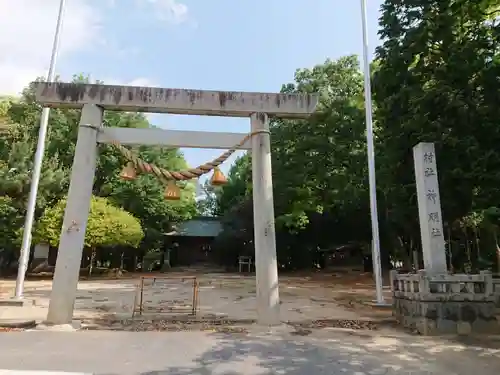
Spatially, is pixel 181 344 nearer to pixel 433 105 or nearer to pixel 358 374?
pixel 358 374

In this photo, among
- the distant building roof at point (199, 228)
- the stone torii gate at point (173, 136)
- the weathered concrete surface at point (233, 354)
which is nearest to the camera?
the weathered concrete surface at point (233, 354)

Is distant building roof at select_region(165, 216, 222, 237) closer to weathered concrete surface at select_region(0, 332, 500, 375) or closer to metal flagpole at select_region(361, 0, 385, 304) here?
metal flagpole at select_region(361, 0, 385, 304)

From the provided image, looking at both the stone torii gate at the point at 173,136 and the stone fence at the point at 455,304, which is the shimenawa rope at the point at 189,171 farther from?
the stone fence at the point at 455,304

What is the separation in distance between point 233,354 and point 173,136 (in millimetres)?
4191

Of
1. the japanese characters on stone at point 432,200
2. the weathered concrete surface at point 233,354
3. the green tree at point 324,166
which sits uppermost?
the green tree at point 324,166

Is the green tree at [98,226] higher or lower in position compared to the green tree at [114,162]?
lower

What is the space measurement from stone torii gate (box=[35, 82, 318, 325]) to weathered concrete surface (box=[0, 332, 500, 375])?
3.76ft

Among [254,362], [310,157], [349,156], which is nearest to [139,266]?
[310,157]

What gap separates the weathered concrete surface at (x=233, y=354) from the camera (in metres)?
4.90

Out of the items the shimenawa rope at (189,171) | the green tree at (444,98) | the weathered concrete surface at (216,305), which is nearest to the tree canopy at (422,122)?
the green tree at (444,98)

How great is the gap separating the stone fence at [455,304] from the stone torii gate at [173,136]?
291cm

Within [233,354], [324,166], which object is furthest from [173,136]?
[324,166]

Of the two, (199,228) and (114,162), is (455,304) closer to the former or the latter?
(114,162)

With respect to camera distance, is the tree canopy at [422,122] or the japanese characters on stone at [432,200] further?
the tree canopy at [422,122]
